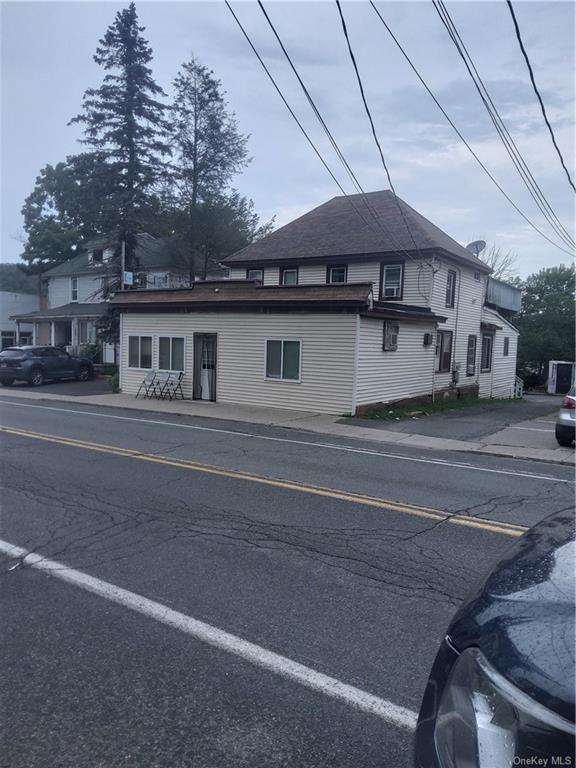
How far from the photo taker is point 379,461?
33.0ft

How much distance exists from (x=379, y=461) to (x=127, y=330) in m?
14.7

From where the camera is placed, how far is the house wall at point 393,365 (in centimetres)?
1683

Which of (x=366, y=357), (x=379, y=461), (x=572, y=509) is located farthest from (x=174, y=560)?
(x=366, y=357)

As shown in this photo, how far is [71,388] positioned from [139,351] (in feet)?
14.9

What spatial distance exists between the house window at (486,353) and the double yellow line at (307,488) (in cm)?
2163

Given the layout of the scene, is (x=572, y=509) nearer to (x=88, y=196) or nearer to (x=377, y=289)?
(x=377, y=289)

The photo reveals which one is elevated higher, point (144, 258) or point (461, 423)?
point (144, 258)

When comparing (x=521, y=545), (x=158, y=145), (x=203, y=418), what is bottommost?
(x=203, y=418)

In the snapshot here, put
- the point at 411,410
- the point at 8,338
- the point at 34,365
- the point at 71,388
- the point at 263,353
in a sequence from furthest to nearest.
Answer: the point at 8,338, the point at 34,365, the point at 71,388, the point at 411,410, the point at 263,353

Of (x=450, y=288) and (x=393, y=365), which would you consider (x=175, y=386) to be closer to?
(x=393, y=365)

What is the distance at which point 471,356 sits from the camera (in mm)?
26250

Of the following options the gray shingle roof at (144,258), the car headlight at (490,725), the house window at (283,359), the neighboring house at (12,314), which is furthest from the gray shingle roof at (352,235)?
the neighboring house at (12,314)

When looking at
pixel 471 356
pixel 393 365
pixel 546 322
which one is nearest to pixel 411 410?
pixel 393 365

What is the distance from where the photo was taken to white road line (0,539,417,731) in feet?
9.68
